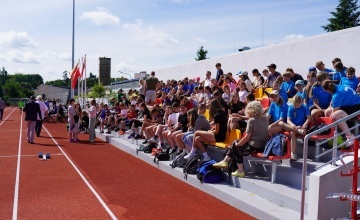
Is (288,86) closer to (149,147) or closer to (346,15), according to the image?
(149,147)

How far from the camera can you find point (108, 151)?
51.1 feet

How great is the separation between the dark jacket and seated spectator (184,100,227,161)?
10.2 m

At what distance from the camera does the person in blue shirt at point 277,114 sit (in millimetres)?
8180

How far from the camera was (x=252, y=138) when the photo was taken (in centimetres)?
797

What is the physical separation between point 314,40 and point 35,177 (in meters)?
9.20

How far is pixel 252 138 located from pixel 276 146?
0.68m

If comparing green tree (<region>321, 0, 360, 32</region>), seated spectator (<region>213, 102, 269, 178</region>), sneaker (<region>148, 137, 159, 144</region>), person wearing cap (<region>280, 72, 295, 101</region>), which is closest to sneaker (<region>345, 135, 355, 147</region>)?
seated spectator (<region>213, 102, 269, 178</region>)

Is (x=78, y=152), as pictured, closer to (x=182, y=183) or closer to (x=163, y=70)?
(x=182, y=183)

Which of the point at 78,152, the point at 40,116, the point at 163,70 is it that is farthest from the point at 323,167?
the point at 163,70

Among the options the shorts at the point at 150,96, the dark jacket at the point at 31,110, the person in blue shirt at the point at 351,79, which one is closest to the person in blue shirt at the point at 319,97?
the person in blue shirt at the point at 351,79

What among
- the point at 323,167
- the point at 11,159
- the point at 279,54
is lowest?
the point at 11,159

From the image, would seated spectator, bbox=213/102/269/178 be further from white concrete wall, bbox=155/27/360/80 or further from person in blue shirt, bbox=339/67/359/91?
white concrete wall, bbox=155/27/360/80

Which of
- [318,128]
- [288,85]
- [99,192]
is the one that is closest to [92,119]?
[99,192]

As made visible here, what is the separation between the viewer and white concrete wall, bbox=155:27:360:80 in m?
11.4
